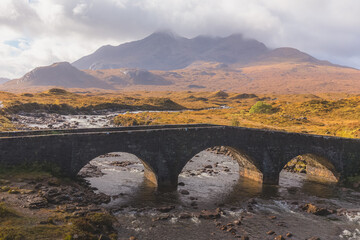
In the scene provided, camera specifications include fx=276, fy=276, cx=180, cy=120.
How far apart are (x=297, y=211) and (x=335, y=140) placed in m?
13.4

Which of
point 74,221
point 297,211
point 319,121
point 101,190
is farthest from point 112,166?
point 319,121

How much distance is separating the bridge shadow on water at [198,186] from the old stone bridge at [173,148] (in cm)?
155

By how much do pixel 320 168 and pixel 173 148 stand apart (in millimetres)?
21258

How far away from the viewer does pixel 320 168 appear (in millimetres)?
36031

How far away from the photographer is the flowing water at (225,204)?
1962 centimetres

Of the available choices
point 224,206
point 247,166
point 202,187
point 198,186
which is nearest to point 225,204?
point 224,206

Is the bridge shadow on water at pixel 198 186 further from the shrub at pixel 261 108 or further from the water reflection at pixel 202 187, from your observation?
the shrub at pixel 261 108

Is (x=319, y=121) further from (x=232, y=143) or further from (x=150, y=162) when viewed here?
(x=150, y=162)

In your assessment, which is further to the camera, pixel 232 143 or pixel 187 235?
pixel 232 143

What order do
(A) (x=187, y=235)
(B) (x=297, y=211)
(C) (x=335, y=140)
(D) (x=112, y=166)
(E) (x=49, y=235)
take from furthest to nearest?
1. (D) (x=112, y=166)
2. (C) (x=335, y=140)
3. (B) (x=297, y=211)
4. (A) (x=187, y=235)
5. (E) (x=49, y=235)

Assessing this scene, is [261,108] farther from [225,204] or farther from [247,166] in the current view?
[225,204]

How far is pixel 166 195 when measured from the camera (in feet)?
83.5

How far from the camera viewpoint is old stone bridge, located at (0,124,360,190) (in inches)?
865

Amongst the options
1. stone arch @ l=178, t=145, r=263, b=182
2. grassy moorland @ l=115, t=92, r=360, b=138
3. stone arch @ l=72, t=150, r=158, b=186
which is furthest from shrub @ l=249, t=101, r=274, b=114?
stone arch @ l=72, t=150, r=158, b=186
